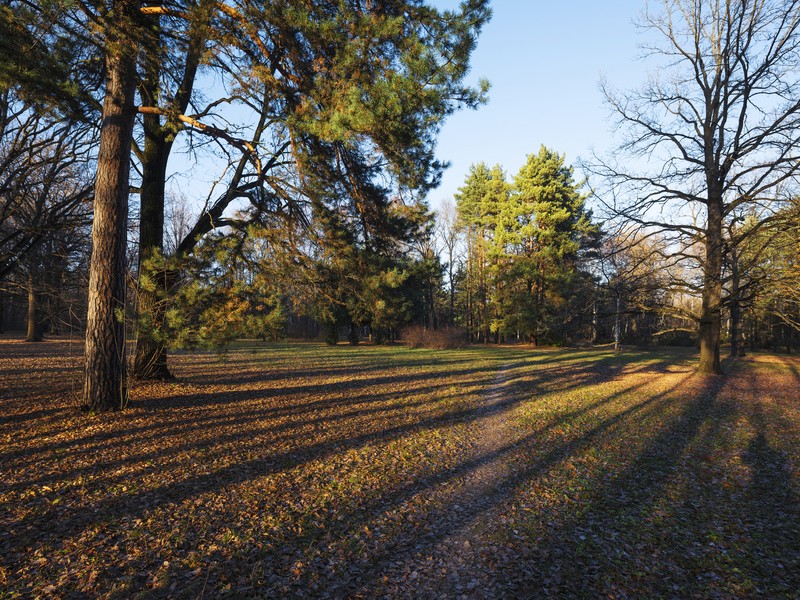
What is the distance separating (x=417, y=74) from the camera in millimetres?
5785

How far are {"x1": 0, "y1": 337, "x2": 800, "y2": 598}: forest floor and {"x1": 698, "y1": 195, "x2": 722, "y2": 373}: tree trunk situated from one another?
187 inches

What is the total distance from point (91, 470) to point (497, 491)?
4846 mm

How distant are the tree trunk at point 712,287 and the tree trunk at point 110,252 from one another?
603 inches

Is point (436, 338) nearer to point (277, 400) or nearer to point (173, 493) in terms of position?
point (277, 400)

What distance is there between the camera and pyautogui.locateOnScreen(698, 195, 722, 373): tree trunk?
1288cm

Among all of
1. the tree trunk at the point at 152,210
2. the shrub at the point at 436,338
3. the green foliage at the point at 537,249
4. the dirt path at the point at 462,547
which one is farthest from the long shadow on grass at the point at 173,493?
the green foliage at the point at 537,249

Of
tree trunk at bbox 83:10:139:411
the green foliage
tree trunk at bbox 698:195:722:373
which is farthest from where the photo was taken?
the green foliage

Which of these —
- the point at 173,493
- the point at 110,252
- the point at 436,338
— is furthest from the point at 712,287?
the point at 436,338

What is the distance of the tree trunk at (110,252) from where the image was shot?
6949 millimetres

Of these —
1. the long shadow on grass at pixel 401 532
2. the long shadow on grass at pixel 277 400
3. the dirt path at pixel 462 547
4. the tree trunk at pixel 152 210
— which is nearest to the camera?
the dirt path at pixel 462 547

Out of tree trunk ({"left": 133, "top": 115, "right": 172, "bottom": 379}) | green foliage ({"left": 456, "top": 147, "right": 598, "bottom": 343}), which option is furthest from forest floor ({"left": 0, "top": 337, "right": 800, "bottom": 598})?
green foliage ({"left": 456, "top": 147, "right": 598, "bottom": 343})

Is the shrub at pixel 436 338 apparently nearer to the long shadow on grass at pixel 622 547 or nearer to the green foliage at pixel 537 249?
the green foliage at pixel 537 249

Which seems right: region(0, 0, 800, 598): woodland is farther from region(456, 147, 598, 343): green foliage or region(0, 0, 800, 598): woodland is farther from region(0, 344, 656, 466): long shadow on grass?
region(456, 147, 598, 343): green foliage

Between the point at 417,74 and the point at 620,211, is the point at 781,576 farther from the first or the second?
the point at 620,211
